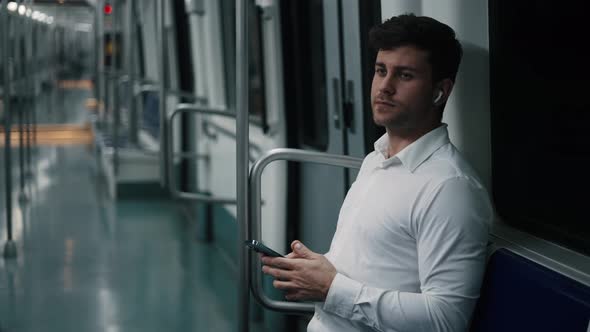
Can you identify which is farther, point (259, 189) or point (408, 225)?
point (259, 189)

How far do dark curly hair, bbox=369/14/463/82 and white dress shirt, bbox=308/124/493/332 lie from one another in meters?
0.14

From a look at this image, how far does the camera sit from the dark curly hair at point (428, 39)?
176cm

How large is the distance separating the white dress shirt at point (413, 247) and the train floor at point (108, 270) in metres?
2.26

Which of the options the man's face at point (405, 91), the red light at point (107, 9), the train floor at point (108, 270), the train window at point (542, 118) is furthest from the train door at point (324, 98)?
the red light at point (107, 9)

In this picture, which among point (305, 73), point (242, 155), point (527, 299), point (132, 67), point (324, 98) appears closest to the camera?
point (527, 299)

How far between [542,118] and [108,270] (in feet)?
12.5

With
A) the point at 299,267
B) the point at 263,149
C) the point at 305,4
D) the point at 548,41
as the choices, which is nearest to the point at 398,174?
the point at 299,267

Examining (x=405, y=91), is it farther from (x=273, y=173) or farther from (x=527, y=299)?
(x=273, y=173)

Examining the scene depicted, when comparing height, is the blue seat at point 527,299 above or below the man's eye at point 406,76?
below

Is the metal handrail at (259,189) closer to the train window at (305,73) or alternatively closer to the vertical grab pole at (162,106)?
the train window at (305,73)

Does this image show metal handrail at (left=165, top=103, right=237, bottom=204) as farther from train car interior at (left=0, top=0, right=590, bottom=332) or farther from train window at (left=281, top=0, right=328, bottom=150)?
train window at (left=281, top=0, right=328, bottom=150)

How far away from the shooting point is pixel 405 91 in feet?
5.82

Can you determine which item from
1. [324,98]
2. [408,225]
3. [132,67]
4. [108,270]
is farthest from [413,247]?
[132,67]

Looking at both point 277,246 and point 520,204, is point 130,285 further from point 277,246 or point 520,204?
point 520,204
